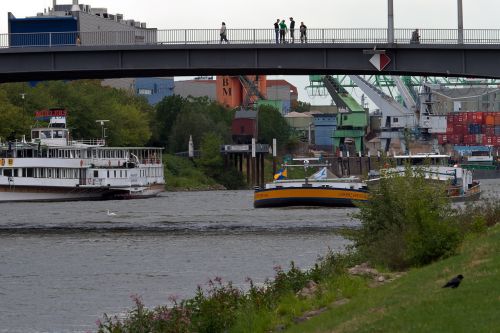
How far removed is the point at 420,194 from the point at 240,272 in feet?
28.5

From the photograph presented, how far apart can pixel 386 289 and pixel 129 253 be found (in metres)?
27.9

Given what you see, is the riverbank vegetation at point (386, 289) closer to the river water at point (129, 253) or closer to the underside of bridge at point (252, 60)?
the river water at point (129, 253)

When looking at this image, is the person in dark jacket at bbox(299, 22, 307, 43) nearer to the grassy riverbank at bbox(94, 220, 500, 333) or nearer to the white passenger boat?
the grassy riverbank at bbox(94, 220, 500, 333)

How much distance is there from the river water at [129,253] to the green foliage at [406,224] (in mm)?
3940

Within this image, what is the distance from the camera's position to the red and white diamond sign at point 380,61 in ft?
206

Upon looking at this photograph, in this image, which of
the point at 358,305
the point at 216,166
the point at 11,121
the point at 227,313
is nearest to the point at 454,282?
the point at 358,305

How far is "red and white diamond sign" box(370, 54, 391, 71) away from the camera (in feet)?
206

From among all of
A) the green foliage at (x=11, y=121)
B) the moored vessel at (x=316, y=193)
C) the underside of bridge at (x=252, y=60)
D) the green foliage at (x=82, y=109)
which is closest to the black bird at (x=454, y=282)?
the underside of bridge at (x=252, y=60)

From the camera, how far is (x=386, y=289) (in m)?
26.2

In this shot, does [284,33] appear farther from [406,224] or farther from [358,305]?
[358,305]

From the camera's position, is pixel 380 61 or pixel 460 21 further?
pixel 460 21

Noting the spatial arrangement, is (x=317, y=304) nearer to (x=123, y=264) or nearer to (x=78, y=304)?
(x=78, y=304)

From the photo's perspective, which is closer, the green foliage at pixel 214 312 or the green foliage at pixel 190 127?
the green foliage at pixel 214 312

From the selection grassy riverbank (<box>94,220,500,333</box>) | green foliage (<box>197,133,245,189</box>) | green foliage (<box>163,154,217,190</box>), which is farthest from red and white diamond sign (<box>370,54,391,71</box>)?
green foliage (<box>197,133,245,189</box>)
